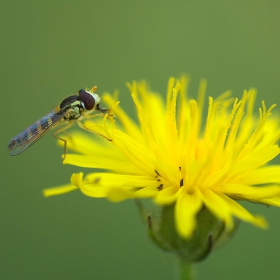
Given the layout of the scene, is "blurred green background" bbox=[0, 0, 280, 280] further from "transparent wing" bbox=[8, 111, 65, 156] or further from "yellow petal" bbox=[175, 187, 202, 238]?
"yellow petal" bbox=[175, 187, 202, 238]

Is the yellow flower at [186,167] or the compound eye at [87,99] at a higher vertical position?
the compound eye at [87,99]

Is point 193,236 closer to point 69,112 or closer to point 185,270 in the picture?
point 185,270

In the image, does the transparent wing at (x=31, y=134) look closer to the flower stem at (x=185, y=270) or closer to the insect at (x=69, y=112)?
the insect at (x=69, y=112)

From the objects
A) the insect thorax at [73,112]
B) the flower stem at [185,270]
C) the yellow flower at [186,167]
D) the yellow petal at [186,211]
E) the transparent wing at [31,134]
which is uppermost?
the insect thorax at [73,112]

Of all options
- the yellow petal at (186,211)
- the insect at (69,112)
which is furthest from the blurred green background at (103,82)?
the yellow petal at (186,211)

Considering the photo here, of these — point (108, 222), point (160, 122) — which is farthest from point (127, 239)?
point (160, 122)

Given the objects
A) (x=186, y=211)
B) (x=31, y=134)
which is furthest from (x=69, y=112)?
(x=186, y=211)
